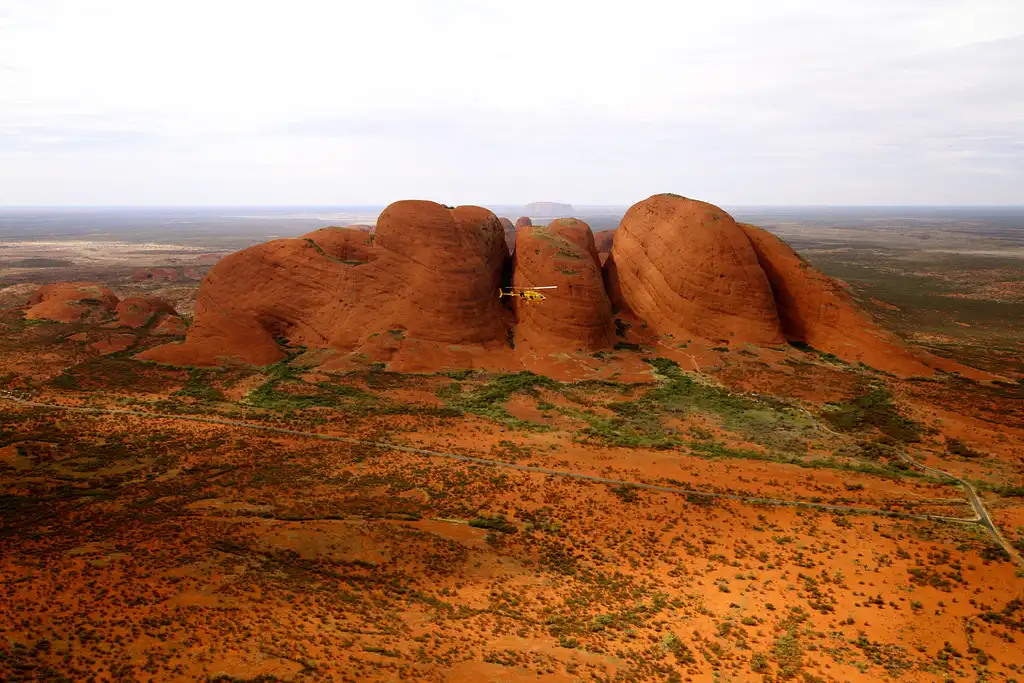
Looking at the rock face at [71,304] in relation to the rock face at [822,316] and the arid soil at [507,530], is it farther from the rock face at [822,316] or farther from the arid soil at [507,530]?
the rock face at [822,316]

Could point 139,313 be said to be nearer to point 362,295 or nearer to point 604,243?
point 362,295

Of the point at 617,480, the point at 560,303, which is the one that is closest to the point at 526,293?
the point at 560,303

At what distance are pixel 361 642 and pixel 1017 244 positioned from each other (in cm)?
18939

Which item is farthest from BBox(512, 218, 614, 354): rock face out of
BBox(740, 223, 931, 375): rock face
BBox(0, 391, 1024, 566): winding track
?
BBox(0, 391, 1024, 566): winding track

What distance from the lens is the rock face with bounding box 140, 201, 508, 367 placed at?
35875 mm

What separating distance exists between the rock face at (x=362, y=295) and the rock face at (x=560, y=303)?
2.16 meters

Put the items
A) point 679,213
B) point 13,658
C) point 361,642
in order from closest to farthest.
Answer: point 13,658 → point 361,642 → point 679,213

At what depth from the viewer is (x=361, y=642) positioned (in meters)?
11.7

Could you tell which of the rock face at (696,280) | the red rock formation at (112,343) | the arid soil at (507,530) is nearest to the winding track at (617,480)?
the arid soil at (507,530)

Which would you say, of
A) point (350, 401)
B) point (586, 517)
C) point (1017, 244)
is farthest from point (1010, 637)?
point (1017, 244)

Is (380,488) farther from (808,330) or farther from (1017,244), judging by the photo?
(1017,244)

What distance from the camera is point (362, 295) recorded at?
124 feet

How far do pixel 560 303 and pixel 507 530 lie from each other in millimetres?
21824

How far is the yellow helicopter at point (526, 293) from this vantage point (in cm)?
3651
